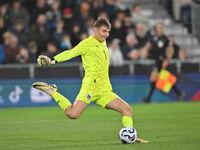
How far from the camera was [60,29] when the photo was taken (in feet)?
84.4

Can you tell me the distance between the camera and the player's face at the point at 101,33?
42.1 ft

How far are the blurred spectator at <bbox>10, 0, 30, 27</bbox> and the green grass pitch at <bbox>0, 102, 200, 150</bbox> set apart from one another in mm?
4043

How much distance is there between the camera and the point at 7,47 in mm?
24844

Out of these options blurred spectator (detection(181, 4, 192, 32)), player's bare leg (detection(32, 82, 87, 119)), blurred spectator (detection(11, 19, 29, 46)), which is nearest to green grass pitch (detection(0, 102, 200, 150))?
player's bare leg (detection(32, 82, 87, 119))

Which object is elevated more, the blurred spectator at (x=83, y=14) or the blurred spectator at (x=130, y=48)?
the blurred spectator at (x=83, y=14)

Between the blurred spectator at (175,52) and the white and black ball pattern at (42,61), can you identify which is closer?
the white and black ball pattern at (42,61)

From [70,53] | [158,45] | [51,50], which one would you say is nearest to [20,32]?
[51,50]

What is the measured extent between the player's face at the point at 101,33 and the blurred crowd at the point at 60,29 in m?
12.0

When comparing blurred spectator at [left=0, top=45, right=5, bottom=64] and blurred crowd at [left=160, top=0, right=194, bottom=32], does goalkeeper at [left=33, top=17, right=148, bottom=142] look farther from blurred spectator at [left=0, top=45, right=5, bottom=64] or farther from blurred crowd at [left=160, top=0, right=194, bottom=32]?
blurred crowd at [left=160, top=0, right=194, bottom=32]

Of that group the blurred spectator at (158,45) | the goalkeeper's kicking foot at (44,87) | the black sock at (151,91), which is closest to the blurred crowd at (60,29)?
the blurred spectator at (158,45)

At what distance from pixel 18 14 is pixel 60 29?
160 cm

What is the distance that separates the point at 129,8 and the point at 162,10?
1.41m

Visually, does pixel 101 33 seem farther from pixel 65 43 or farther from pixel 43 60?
pixel 65 43

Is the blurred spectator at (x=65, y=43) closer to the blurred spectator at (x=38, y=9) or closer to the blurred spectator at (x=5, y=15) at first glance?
the blurred spectator at (x=38, y=9)
